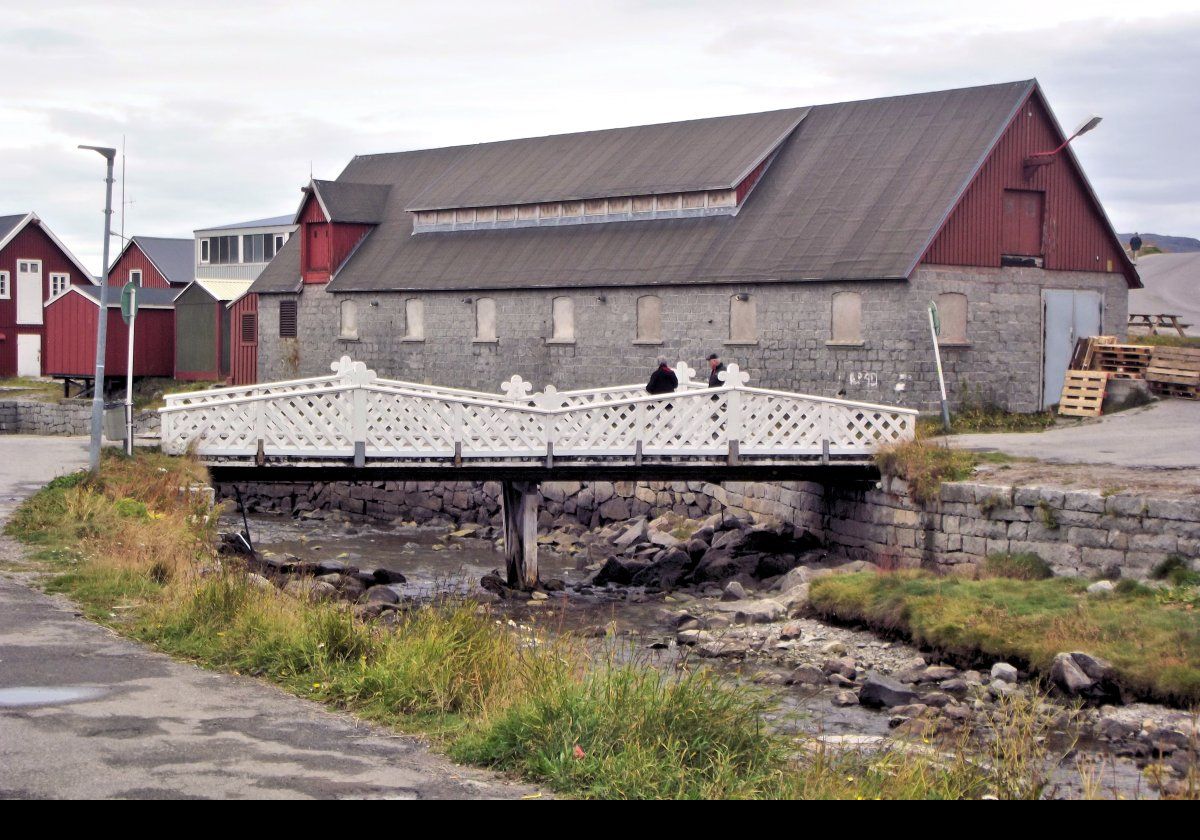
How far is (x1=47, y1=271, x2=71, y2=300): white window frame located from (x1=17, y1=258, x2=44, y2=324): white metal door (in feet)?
1.53

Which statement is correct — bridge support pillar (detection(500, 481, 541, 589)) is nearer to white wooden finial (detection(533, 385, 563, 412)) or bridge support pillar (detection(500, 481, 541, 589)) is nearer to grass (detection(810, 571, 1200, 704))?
white wooden finial (detection(533, 385, 563, 412))

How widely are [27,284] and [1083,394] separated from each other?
42.6 meters

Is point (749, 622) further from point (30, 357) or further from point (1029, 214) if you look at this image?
point (30, 357)

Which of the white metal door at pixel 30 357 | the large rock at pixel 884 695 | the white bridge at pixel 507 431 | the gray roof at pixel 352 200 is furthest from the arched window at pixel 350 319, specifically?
the large rock at pixel 884 695

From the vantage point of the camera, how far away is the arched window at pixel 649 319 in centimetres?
3491

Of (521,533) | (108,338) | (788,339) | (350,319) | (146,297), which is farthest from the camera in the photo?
(146,297)

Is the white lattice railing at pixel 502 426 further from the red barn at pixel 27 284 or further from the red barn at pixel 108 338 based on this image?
the red barn at pixel 27 284

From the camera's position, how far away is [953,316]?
31.1 m

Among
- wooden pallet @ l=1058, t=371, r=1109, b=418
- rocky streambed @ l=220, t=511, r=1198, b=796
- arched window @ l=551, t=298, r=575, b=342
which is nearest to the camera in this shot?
rocky streambed @ l=220, t=511, r=1198, b=796

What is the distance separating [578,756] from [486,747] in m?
0.67

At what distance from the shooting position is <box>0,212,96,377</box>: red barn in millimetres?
56656

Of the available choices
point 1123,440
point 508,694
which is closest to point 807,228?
point 1123,440

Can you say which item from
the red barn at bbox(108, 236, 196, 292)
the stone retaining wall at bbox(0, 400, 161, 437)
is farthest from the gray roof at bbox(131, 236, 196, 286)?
the stone retaining wall at bbox(0, 400, 161, 437)

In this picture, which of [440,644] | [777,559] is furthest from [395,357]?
[440,644]
